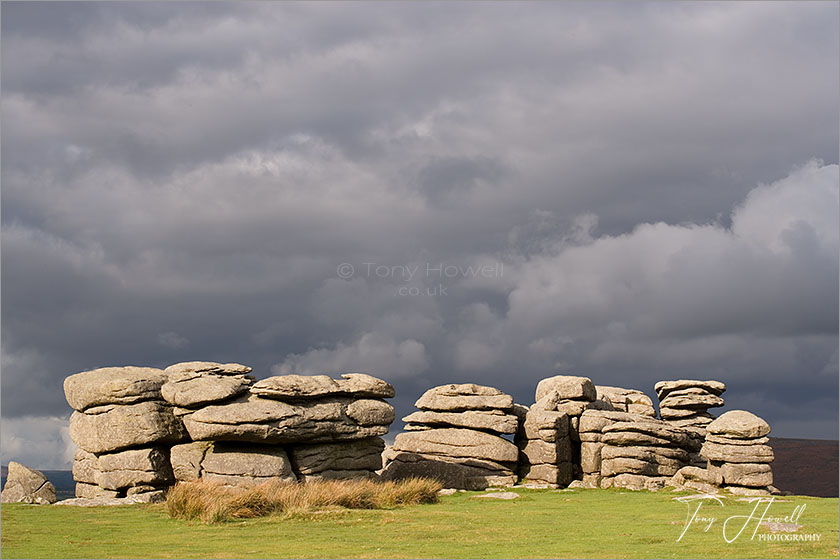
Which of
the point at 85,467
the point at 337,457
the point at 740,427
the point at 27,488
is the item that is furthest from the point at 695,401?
the point at 27,488

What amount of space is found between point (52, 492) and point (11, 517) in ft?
21.8

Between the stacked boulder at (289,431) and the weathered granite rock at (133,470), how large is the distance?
61 cm

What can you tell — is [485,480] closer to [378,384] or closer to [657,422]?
[378,384]

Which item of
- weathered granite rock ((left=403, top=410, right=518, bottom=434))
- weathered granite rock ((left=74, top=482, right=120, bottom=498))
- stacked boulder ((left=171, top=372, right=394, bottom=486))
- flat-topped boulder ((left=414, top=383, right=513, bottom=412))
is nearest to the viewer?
Answer: stacked boulder ((left=171, top=372, right=394, bottom=486))

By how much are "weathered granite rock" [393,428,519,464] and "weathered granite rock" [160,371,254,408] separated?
31.8 ft

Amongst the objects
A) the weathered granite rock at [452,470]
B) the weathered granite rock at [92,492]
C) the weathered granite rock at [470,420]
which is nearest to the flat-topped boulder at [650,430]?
the weathered granite rock at [470,420]

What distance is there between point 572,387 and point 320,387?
15983mm

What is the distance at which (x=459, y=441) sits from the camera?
39.2 meters

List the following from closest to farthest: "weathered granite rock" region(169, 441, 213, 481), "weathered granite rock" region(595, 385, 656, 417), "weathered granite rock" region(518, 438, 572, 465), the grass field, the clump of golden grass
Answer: the grass field < the clump of golden grass < "weathered granite rock" region(169, 441, 213, 481) < "weathered granite rock" region(518, 438, 572, 465) < "weathered granite rock" region(595, 385, 656, 417)

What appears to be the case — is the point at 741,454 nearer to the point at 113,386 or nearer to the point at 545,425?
the point at 545,425

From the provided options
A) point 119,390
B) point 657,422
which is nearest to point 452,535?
point 119,390

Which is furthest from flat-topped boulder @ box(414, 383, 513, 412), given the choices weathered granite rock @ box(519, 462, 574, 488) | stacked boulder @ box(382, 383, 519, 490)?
weathered granite rock @ box(519, 462, 574, 488)

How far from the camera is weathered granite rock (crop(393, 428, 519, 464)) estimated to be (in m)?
38.4

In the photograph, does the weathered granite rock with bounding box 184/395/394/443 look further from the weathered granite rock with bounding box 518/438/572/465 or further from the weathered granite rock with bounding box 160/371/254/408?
the weathered granite rock with bounding box 518/438/572/465
